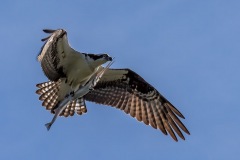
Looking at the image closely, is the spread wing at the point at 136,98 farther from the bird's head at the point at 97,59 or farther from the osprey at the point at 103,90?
the bird's head at the point at 97,59

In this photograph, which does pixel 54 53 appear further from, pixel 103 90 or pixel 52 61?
pixel 103 90

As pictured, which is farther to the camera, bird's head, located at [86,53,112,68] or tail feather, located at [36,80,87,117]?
tail feather, located at [36,80,87,117]

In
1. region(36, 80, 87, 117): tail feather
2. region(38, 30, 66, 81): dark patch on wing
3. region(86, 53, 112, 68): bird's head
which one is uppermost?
region(86, 53, 112, 68): bird's head

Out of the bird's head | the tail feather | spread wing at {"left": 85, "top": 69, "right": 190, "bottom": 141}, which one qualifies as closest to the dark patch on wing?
the tail feather

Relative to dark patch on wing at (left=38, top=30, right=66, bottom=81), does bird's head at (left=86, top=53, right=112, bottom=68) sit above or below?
above

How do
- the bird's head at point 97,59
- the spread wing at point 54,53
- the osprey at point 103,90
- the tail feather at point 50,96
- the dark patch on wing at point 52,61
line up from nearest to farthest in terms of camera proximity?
the spread wing at point 54,53 → the dark patch on wing at point 52,61 → the bird's head at point 97,59 → the osprey at point 103,90 → the tail feather at point 50,96

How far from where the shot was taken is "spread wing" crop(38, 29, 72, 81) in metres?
20.6

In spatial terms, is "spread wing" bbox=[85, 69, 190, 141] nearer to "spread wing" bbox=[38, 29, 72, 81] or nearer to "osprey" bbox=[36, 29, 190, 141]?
"osprey" bbox=[36, 29, 190, 141]

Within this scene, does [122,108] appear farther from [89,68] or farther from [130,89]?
[89,68]

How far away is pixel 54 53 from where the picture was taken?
21.6m

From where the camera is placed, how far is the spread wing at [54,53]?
67.7 feet

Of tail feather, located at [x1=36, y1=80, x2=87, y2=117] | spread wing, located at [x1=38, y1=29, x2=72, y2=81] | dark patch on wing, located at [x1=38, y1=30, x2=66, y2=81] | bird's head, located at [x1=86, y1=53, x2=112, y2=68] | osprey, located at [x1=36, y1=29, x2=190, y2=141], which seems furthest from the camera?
tail feather, located at [x1=36, y1=80, x2=87, y2=117]

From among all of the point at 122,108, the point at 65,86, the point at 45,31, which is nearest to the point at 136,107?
the point at 122,108

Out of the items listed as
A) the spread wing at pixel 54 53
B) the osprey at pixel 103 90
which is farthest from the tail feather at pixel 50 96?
the spread wing at pixel 54 53
